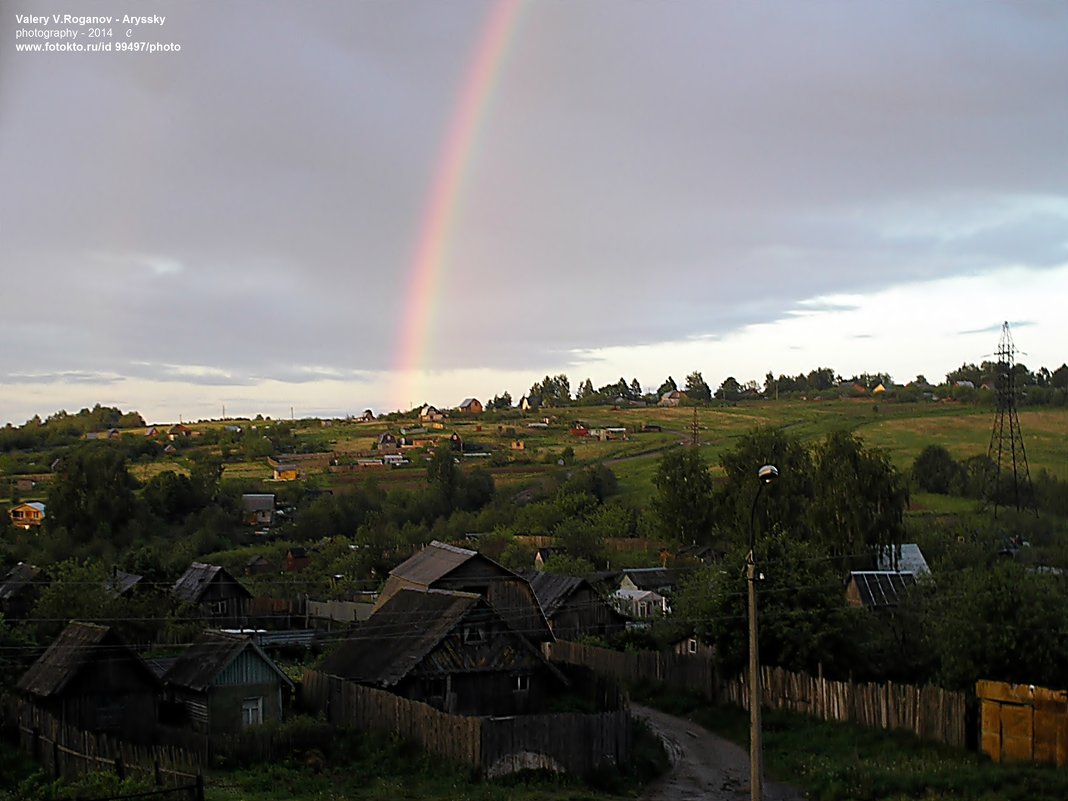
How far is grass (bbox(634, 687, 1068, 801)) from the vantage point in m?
22.2

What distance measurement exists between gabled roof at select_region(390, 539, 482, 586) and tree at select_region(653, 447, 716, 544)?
35.9 m

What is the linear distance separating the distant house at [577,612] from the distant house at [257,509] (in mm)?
55470

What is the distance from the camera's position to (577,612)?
49.9 meters

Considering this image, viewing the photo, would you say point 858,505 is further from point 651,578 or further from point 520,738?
point 520,738

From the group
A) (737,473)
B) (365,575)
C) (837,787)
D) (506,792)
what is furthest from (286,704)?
(737,473)

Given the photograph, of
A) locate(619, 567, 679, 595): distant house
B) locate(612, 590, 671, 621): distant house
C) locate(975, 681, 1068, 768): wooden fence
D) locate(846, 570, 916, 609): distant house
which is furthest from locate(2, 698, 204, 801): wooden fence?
locate(619, 567, 679, 595): distant house

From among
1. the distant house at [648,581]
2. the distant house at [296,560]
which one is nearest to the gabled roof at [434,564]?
the distant house at [648,581]

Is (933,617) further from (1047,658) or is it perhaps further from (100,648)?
(100,648)

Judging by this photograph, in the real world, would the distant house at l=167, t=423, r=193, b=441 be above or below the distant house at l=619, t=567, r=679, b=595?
above

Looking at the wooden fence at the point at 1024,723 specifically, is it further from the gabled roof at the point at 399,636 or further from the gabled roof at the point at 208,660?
the gabled roof at the point at 208,660

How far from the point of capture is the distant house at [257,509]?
9983 cm

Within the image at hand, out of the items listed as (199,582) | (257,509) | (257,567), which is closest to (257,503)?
(257,509)

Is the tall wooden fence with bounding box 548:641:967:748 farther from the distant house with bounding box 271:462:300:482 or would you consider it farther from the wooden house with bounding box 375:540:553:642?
the distant house with bounding box 271:462:300:482

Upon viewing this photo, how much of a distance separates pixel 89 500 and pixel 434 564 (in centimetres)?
5908
